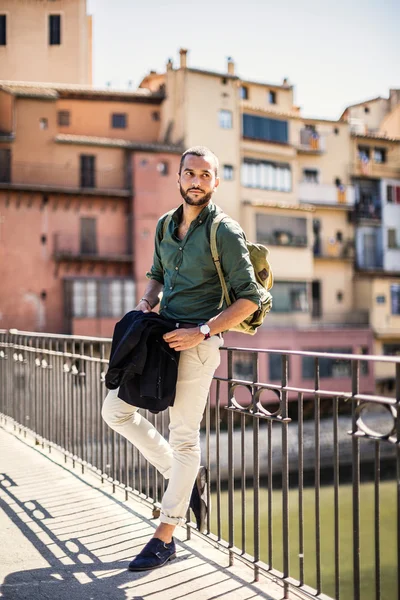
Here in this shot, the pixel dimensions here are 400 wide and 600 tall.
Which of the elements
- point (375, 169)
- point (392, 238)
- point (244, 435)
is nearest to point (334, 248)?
point (392, 238)

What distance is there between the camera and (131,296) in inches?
1209

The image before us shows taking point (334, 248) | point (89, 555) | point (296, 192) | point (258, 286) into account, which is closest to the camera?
point (258, 286)

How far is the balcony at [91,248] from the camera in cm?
3019

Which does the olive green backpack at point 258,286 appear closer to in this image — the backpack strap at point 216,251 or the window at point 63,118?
the backpack strap at point 216,251

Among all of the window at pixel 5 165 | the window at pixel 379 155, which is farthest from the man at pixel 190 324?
the window at pixel 379 155

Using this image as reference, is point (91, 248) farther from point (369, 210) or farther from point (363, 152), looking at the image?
point (363, 152)

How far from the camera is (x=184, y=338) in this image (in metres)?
3.30

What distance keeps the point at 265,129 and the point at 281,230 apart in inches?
217

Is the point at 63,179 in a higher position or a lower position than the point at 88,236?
higher

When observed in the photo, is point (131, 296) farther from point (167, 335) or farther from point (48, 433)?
point (167, 335)

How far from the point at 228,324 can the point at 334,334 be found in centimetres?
3106

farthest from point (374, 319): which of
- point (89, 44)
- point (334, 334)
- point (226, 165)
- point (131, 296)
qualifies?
point (89, 44)

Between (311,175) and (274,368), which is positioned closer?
(274,368)

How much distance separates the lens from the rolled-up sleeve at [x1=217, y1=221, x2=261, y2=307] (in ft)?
10.7
